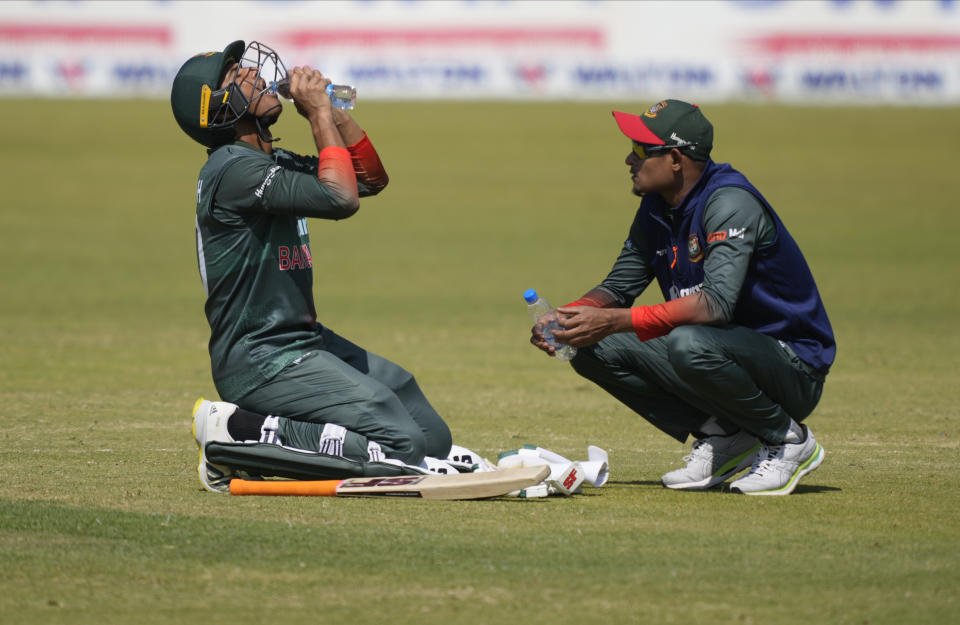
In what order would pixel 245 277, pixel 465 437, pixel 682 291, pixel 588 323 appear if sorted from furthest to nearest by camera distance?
1. pixel 465 437
2. pixel 682 291
3. pixel 245 277
4. pixel 588 323

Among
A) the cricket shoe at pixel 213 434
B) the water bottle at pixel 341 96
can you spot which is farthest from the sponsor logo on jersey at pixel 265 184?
the cricket shoe at pixel 213 434

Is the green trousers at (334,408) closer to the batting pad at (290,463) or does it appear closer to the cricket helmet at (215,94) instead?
the batting pad at (290,463)

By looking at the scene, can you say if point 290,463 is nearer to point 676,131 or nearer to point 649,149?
point 649,149

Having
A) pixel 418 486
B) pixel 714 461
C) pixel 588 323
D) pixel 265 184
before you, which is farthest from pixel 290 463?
pixel 714 461

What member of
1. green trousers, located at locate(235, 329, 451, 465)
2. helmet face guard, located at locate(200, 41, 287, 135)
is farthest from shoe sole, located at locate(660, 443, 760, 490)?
helmet face guard, located at locate(200, 41, 287, 135)

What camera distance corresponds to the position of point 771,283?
5801 mm

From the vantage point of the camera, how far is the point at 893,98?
2606 cm

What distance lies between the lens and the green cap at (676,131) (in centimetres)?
583

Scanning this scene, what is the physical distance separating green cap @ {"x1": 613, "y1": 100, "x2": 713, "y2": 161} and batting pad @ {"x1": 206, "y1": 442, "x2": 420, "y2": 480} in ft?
6.16

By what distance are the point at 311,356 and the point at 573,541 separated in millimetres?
1687

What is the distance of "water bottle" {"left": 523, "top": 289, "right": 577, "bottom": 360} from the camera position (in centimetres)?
579

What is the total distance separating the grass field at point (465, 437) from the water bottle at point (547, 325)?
66cm

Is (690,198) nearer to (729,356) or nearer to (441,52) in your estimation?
(729,356)

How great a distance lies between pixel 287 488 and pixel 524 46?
70.9ft
